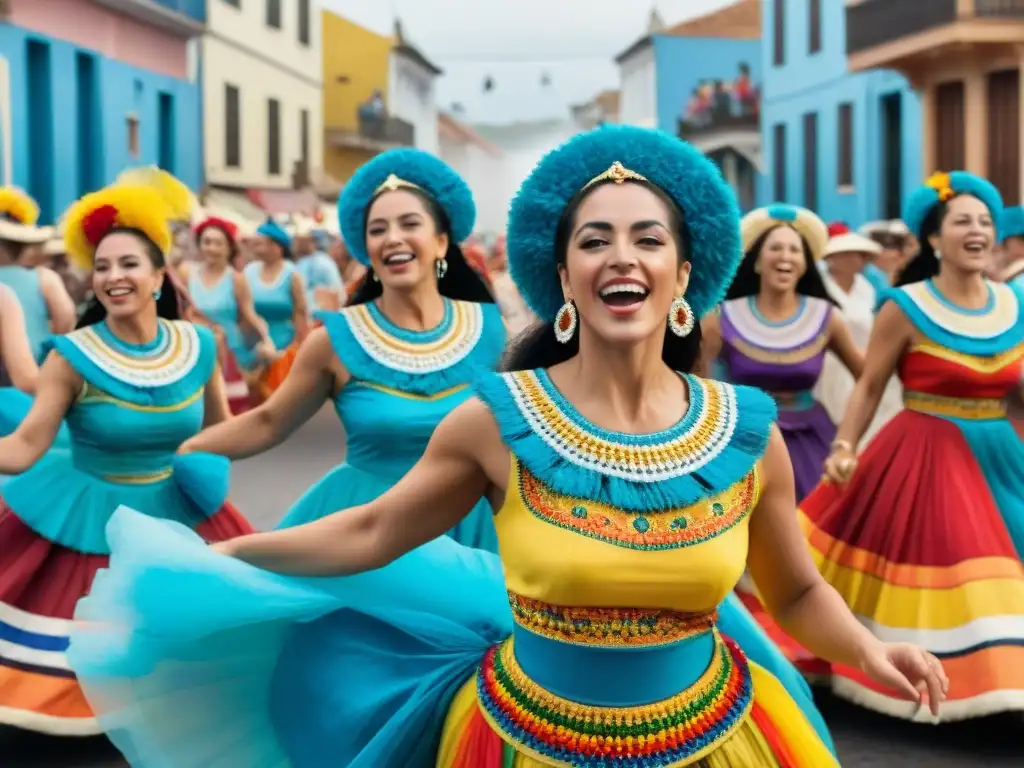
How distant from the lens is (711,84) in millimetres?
55625

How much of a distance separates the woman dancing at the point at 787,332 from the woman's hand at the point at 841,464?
0.98m

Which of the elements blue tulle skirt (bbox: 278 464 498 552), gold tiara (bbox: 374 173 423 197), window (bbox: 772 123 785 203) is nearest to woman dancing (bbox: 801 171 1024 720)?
blue tulle skirt (bbox: 278 464 498 552)

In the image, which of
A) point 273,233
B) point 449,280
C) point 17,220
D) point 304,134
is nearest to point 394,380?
point 449,280

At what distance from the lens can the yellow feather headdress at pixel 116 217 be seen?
20.5ft

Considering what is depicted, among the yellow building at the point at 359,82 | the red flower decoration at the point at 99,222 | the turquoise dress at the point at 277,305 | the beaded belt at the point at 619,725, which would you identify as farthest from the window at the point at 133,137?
the yellow building at the point at 359,82

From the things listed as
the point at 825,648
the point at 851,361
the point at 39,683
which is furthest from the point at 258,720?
the point at 851,361

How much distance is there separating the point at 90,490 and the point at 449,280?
4.97ft

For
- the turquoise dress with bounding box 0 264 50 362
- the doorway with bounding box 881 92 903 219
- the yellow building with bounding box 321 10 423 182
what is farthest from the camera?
the yellow building with bounding box 321 10 423 182

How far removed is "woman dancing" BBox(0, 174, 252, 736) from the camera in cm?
578

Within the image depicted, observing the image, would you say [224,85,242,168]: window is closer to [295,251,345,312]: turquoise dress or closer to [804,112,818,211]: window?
[804,112,818,211]: window

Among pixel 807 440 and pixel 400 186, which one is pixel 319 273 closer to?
pixel 807 440

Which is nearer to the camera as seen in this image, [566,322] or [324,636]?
[566,322]

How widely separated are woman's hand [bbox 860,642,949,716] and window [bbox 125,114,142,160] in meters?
25.8

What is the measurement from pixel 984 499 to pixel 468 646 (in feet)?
10.7
